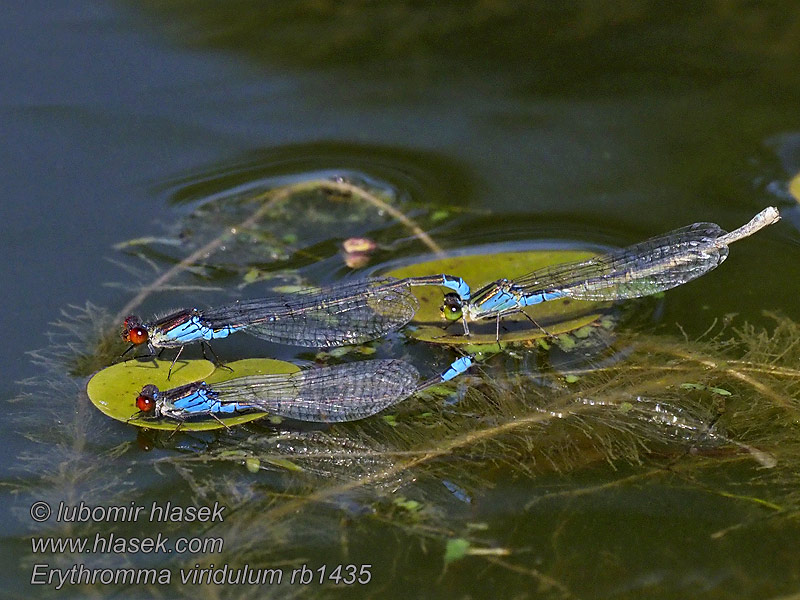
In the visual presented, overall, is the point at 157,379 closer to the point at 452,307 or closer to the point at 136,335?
the point at 136,335

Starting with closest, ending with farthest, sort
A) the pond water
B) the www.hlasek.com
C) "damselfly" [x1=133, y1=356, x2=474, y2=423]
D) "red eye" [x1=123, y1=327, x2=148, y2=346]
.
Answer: the www.hlasek.com < the pond water < "damselfly" [x1=133, y1=356, x2=474, y2=423] < "red eye" [x1=123, y1=327, x2=148, y2=346]

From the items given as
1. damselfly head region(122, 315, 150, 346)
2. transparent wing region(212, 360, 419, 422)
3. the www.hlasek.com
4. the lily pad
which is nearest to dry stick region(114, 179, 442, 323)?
damselfly head region(122, 315, 150, 346)

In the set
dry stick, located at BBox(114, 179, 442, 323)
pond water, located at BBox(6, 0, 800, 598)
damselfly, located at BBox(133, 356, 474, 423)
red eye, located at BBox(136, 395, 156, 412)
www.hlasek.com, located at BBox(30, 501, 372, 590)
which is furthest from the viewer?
dry stick, located at BBox(114, 179, 442, 323)

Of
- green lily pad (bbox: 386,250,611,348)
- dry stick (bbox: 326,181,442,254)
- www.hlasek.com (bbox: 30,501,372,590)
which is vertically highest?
dry stick (bbox: 326,181,442,254)

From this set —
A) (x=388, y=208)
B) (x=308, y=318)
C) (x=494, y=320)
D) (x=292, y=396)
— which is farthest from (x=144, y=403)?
(x=388, y=208)

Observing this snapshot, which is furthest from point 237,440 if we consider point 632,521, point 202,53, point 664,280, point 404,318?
point 202,53

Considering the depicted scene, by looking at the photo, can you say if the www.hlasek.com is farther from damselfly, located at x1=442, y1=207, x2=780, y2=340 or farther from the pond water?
damselfly, located at x1=442, y1=207, x2=780, y2=340

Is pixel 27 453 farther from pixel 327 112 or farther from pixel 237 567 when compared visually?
pixel 327 112
